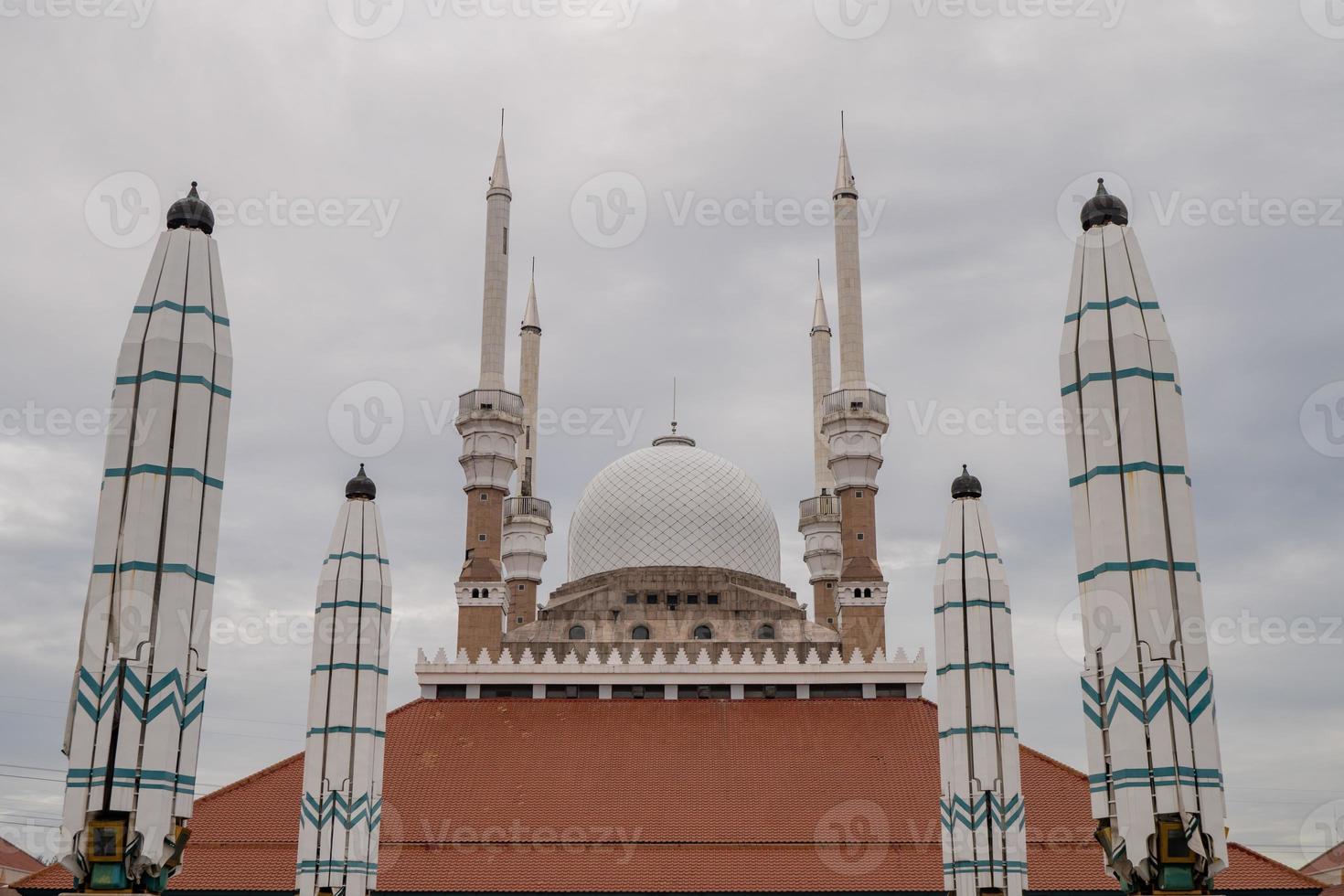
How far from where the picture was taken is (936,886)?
102 ft

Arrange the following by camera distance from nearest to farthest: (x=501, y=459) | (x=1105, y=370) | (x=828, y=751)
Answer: (x=1105, y=370) < (x=828, y=751) < (x=501, y=459)

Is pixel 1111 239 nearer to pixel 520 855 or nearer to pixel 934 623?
pixel 934 623

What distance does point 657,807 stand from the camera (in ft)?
115

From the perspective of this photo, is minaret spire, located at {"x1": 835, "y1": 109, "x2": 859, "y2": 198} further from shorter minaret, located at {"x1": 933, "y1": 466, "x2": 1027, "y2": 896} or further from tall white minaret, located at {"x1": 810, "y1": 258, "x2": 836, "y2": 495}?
shorter minaret, located at {"x1": 933, "y1": 466, "x2": 1027, "y2": 896}

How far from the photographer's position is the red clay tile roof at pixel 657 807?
105 ft

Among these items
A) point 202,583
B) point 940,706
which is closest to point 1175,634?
point 940,706

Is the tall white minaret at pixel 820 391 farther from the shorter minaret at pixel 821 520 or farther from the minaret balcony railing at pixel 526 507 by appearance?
the minaret balcony railing at pixel 526 507

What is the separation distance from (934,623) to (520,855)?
1445 cm

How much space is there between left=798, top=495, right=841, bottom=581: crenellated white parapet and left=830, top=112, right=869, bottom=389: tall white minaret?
8240mm

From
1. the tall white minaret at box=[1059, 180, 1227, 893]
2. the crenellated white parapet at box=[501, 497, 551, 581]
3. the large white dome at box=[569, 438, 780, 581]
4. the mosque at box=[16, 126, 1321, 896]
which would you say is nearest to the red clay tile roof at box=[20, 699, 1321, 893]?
the mosque at box=[16, 126, 1321, 896]

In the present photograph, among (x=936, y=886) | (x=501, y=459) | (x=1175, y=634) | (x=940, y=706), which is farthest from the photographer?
(x=501, y=459)

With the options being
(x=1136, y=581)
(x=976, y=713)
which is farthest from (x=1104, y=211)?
(x=976, y=713)

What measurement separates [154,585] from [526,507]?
4063 cm

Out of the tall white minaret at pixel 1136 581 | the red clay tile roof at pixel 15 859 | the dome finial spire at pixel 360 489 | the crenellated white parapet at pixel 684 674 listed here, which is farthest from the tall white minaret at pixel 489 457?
the tall white minaret at pixel 1136 581
